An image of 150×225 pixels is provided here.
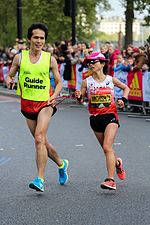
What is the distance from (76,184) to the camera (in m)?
8.88

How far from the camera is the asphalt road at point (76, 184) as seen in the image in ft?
23.3

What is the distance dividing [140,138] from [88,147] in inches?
65.1

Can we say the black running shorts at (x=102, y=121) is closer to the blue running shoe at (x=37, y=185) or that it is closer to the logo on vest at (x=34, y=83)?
the logo on vest at (x=34, y=83)

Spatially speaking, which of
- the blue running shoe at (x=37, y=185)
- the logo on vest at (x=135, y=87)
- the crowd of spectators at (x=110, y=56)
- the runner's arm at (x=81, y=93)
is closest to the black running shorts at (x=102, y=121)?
the runner's arm at (x=81, y=93)

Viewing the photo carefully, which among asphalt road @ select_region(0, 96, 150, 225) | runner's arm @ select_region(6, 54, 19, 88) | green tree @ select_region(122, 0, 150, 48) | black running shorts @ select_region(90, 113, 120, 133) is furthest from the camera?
green tree @ select_region(122, 0, 150, 48)

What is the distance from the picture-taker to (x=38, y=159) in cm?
845

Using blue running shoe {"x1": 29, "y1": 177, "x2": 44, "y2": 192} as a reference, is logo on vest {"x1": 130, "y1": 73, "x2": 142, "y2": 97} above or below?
below

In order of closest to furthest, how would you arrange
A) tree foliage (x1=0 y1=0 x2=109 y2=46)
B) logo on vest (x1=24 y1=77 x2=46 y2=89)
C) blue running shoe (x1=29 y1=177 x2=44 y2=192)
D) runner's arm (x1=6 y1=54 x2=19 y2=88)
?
blue running shoe (x1=29 y1=177 x2=44 y2=192), logo on vest (x1=24 y1=77 x2=46 y2=89), runner's arm (x1=6 y1=54 x2=19 y2=88), tree foliage (x1=0 y1=0 x2=109 y2=46)

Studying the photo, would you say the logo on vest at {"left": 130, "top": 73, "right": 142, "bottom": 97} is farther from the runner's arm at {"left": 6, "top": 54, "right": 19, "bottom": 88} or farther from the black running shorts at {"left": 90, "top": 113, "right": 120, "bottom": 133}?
the runner's arm at {"left": 6, "top": 54, "right": 19, "bottom": 88}

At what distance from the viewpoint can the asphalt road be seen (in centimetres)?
710

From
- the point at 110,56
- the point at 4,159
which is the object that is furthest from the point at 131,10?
the point at 4,159

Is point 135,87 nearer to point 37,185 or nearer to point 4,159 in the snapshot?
point 4,159

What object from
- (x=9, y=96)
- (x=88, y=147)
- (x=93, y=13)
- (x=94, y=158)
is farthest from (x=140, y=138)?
(x=93, y=13)

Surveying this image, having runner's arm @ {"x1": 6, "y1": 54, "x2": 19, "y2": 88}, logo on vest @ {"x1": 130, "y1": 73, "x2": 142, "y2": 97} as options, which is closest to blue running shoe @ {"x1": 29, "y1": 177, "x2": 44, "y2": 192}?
runner's arm @ {"x1": 6, "y1": 54, "x2": 19, "y2": 88}
